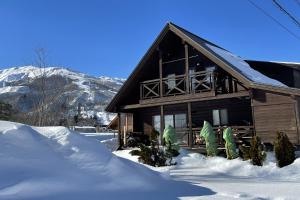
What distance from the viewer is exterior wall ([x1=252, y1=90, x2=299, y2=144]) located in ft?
53.1

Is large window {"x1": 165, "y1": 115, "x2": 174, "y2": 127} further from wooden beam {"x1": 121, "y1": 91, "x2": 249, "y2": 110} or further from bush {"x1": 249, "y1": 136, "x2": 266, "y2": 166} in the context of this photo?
bush {"x1": 249, "y1": 136, "x2": 266, "y2": 166}

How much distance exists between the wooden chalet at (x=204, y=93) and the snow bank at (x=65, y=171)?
32.1 ft

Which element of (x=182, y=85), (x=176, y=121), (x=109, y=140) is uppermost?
(x=182, y=85)

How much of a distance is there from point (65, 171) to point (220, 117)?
1515 cm

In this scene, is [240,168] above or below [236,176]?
above

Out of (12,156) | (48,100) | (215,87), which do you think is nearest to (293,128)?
(215,87)

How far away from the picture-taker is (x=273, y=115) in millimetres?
16750

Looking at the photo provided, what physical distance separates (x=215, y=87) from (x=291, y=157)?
613 cm

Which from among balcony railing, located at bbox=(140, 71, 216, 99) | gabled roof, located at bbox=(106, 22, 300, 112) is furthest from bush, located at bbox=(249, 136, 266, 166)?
balcony railing, located at bbox=(140, 71, 216, 99)

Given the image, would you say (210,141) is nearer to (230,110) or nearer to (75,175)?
(230,110)

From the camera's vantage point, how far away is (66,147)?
281 inches

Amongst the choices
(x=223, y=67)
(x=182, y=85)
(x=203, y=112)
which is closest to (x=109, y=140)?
(x=182, y=85)

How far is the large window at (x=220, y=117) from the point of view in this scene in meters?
20.4

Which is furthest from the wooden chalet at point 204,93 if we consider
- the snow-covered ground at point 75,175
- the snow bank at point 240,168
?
the snow-covered ground at point 75,175
